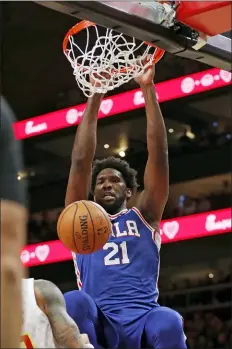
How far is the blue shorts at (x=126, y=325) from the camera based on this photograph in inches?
148

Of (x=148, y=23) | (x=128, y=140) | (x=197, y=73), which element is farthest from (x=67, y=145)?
(x=148, y=23)

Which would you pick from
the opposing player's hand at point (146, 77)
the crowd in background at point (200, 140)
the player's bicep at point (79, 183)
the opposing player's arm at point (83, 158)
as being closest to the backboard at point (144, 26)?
the opposing player's hand at point (146, 77)

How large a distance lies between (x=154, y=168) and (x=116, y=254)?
525 millimetres

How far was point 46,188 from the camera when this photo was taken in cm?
1146

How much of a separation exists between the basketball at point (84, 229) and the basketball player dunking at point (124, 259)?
0.95 feet

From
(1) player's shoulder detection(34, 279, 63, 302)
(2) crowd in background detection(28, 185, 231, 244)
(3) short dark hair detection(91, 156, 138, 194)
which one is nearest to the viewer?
(1) player's shoulder detection(34, 279, 63, 302)

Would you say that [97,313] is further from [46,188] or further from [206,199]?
[46,188]

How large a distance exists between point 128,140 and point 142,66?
635 centimetres

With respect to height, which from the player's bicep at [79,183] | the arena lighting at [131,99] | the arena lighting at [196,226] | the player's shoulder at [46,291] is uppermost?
the arena lighting at [131,99]

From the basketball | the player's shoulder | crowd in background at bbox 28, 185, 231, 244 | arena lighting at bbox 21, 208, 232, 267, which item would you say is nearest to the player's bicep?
the basketball

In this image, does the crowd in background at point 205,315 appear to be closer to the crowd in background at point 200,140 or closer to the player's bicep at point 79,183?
the crowd in background at point 200,140

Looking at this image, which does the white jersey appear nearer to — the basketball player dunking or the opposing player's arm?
the basketball player dunking

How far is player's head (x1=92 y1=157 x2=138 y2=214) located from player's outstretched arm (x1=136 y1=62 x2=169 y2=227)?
0.42 feet

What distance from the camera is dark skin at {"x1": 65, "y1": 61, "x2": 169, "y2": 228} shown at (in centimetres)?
424
